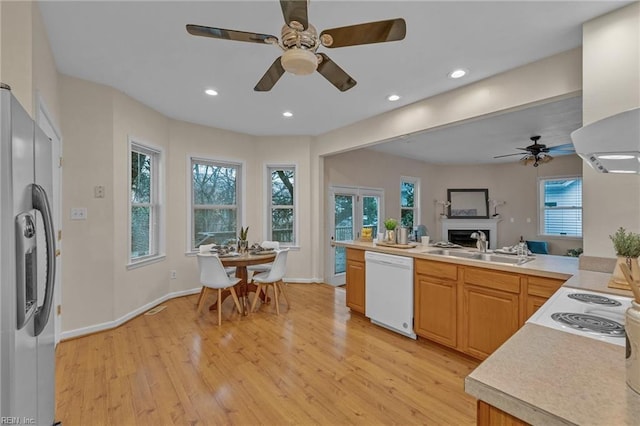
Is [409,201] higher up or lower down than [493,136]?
lower down

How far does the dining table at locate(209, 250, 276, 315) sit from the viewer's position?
11.4ft

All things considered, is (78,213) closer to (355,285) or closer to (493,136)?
(355,285)

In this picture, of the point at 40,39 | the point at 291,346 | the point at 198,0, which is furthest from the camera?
the point at 291,346

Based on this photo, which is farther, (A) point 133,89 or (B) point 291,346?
(A) point 133,89

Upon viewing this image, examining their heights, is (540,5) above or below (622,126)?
above

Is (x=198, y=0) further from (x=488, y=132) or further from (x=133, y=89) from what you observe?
(x=488, y=132)

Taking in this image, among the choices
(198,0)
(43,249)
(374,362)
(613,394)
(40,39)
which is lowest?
(374,362)

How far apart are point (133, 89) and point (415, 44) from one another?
120 inches

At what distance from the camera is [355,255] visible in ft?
12.0

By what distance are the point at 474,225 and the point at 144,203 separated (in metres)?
7.53

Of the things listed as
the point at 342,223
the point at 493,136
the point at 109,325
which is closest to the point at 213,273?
the point at 109,325

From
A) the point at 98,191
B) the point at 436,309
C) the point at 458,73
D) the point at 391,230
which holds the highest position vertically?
the point at 458,73

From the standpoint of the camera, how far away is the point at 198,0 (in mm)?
1866

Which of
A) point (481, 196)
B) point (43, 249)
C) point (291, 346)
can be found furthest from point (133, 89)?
point (481, 196)
